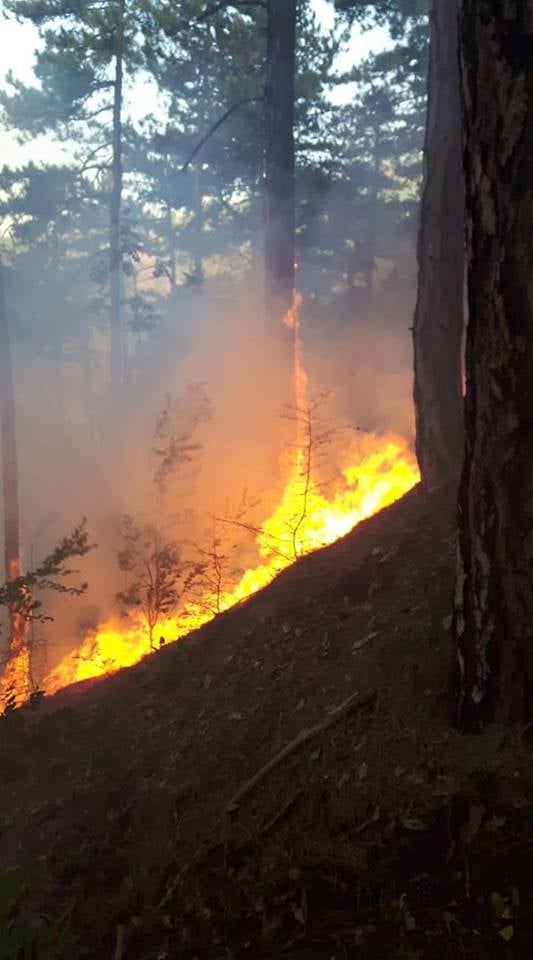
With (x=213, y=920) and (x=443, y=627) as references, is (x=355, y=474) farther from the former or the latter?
(x=213, y=920)

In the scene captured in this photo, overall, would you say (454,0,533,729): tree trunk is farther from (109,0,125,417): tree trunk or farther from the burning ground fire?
(109,0,125,417): tree trunk

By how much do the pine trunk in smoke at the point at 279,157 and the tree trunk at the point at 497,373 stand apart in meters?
9.86

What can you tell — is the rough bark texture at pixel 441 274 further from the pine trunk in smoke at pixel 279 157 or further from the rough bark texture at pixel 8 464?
the rough bark texture at pixel 8 464

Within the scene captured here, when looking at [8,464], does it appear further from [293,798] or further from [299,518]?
[293,798]

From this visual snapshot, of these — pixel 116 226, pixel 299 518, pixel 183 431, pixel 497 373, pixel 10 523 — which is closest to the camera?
pixel 497 373

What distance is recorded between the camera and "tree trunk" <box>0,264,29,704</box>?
1364cm

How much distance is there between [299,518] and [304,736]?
6.02m

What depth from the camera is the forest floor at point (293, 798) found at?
2512 mm

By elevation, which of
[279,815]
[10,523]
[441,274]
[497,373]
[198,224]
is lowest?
[279,815]

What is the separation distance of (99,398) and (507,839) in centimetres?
4540

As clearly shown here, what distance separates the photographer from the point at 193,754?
4082 mm

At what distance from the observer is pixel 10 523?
15.6 metres

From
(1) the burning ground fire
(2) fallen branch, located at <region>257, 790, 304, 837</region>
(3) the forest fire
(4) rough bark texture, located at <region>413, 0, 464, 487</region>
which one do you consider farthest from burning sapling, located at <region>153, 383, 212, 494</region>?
(2) fallen branch, located at <region>257, 790, 304, 837</region>

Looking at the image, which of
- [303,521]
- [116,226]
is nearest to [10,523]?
[303,521]
